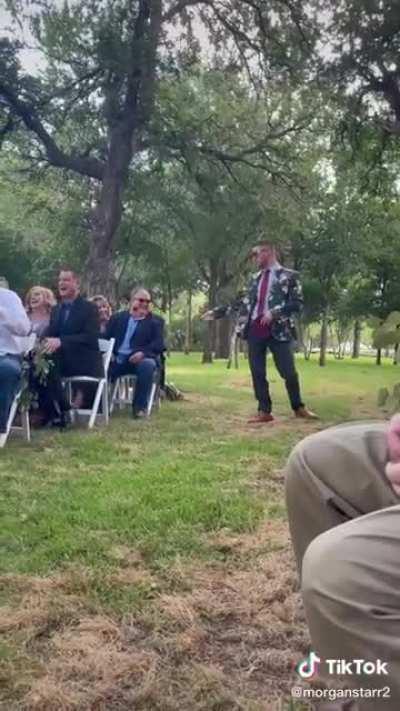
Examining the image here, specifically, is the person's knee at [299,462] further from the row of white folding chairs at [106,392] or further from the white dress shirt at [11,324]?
the row of white folding chairs at [106,392]

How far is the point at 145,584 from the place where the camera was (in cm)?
255

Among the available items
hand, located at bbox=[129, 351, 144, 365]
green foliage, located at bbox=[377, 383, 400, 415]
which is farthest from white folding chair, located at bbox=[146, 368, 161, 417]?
green foliage, located at bbox=[377, 383, 400, 415]

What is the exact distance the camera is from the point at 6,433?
5.55 meters

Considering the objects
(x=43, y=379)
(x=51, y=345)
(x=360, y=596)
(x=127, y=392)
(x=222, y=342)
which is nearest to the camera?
(x=360, y=596)

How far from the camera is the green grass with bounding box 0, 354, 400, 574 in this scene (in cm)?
299

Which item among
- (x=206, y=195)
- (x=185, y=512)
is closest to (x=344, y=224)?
(x=206, y=195)

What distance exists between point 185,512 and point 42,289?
4210mm

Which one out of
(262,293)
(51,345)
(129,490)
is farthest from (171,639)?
(262,293)

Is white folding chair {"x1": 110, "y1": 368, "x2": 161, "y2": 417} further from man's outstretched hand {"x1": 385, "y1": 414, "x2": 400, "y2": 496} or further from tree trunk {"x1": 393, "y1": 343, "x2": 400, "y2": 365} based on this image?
man's outstretched hand {"x1": 385, "y1": 414, "x2": 400, "y2": 496}

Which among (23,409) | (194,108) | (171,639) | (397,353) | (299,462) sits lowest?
(171,639)

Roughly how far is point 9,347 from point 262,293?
2664 millimetres

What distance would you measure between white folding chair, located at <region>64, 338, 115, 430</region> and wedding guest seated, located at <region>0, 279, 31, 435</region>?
1.10 metres

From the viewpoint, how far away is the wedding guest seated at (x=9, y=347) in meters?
5.50

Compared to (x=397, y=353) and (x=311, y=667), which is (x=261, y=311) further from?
(x=311, y=667)
